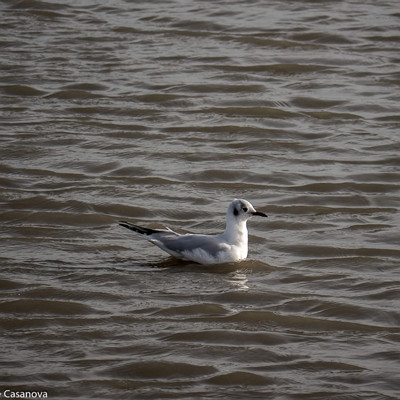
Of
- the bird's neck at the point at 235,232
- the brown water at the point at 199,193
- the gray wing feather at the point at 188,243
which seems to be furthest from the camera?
the bird's neck at the point at 235,232

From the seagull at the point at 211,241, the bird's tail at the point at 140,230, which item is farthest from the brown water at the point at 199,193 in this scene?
the bird's tail at the point at 140,230

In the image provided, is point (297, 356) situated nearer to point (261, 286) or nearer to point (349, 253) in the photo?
point (261, 286)

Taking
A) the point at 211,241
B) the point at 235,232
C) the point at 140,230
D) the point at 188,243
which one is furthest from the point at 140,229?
the point at 235,232

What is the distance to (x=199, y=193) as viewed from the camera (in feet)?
34.0

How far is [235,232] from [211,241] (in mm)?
213

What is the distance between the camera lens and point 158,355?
22.9ft

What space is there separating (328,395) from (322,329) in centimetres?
102

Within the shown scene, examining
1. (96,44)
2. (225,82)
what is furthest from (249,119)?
(96,44)

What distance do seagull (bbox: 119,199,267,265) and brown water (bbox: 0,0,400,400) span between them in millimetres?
115

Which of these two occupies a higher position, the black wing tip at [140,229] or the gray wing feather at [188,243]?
the black wing tip at [140,229]

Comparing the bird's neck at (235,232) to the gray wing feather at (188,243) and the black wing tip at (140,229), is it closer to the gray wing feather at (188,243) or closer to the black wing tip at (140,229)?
the gray wing feather at (188,243)

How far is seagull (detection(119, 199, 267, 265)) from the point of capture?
8.70 m

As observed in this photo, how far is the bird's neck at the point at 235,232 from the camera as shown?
880cm

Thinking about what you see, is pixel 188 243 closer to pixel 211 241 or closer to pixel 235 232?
pixel 211 241
